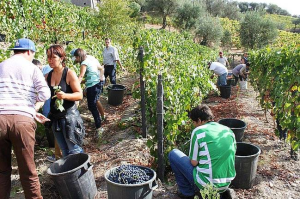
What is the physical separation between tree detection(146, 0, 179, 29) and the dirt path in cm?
2662

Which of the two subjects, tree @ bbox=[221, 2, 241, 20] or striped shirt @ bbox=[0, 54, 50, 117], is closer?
striped shirt @ bbox=[0, 54, 50, 117]

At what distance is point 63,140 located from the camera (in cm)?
334

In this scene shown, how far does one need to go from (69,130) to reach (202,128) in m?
1.52

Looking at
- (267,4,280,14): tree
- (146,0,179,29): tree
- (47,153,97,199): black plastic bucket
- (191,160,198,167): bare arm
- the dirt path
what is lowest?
the dirt path

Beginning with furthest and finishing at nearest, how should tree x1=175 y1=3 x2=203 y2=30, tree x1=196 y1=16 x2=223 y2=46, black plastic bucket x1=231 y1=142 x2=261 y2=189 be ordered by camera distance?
tree x1=175 y1=3 x2=203 y2=30 → tree x1=196 y1=16 x2=223 y2=46 → black plastic bucket x1=231 y1=142 x2=261 y2=189

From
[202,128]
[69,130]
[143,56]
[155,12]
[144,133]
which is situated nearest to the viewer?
[202,128]

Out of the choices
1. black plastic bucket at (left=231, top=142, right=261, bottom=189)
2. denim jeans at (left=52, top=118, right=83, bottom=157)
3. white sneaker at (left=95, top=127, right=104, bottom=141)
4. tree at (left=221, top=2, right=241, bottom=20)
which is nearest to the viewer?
denim jeans at (left=52, top=118, right=83, bottom=157)

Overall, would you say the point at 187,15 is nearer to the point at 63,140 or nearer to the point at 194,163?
the point at 63,140

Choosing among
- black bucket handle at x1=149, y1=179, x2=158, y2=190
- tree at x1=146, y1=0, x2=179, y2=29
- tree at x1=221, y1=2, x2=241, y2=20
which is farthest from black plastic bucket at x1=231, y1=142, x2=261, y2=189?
tree at x1=221, y1=2, x2=241, y2=20

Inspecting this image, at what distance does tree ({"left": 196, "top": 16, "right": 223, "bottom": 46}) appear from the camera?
1122 inches

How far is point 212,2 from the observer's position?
46938 mm

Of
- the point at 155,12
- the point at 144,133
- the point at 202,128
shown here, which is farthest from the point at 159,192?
the point at 155,12

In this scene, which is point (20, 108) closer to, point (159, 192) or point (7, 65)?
point (7, 65)

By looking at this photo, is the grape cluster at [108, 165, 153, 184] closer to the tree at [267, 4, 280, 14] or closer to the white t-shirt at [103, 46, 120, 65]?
the white t-shirt at [103, 46, 120, 65]
